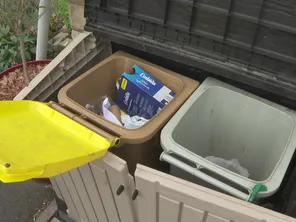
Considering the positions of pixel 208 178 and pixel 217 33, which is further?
pixel 217 33

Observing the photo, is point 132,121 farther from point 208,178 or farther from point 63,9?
point 63,9

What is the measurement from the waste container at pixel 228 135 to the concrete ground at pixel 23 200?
872 mm

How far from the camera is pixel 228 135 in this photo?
4.88 ft

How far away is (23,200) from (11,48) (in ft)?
3.10

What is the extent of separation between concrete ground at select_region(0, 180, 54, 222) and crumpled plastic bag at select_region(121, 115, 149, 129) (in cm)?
75

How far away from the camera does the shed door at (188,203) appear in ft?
3.11

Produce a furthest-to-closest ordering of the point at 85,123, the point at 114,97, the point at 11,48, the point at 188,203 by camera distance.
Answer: the point at 11,48 < the point at 114,97 < the point at 85,123 < the point at 188,203

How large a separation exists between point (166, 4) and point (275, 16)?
36cm

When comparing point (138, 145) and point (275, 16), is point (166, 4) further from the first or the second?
point (138, 145)

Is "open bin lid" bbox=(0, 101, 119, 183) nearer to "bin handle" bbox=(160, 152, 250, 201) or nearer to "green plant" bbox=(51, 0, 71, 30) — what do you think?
"bin handle" bbox=(160, 152, 250, 201)

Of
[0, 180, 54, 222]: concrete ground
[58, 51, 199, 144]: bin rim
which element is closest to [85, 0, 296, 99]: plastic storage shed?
[58, 51, 199, 144]: bin rim

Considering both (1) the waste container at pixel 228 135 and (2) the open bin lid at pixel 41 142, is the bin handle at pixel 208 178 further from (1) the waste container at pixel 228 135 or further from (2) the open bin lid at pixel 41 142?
(2) the open bin lid at pixel 41 142

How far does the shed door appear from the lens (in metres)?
0.95

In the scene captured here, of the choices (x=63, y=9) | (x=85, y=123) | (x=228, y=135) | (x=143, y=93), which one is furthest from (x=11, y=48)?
(x=228, y=135)
